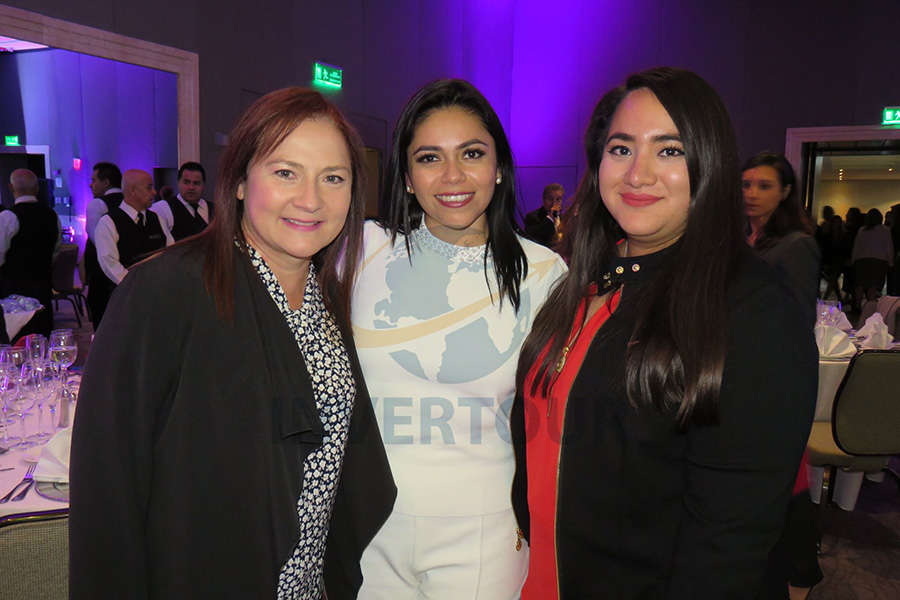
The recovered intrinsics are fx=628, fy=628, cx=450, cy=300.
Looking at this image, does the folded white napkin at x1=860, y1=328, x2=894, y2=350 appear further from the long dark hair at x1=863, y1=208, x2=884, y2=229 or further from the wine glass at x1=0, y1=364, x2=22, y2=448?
the long dark hair at x1=863, y1=208, x2=884, y2=229

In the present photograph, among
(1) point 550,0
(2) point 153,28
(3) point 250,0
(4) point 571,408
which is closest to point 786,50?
(1) point 550,0

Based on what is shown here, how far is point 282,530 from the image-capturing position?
1.24 meters

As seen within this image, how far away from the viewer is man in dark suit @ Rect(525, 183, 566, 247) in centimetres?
721

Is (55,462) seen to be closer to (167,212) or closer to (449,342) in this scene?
(449,342)

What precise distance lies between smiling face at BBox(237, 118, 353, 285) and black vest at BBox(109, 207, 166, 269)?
4.17 meters

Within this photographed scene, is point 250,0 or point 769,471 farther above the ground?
point 250,0

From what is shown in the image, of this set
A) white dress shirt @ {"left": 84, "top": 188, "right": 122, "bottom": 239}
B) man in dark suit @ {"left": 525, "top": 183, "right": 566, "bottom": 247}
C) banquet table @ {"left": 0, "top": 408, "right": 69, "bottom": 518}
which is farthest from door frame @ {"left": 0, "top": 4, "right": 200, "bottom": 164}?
banquet table @ {"left": 0, "top": 408, "right": 69, "bottom": 518}

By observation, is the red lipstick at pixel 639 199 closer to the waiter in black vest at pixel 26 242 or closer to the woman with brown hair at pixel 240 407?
the woman with brown hair at pixel 240 407

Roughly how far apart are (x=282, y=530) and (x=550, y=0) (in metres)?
11.3

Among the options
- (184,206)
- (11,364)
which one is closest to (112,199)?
(184,206)

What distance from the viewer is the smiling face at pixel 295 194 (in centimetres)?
137

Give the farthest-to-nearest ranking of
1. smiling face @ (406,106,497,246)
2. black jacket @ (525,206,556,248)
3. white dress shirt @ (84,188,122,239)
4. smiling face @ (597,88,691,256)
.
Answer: black jacket @ (525,206,556,248) → white dress shirt @ (84,188,122,239) → smiling face @ (406,106,497,246) → smiling face @ (597,88,691,256)

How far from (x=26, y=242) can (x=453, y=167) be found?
560 cm

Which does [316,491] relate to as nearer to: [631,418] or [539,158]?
[631,418]
